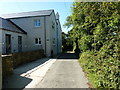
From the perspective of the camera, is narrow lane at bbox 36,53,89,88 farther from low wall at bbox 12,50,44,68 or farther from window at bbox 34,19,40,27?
window at bbox 34,19,40,27

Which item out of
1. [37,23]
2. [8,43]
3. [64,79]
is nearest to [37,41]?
[37,23]

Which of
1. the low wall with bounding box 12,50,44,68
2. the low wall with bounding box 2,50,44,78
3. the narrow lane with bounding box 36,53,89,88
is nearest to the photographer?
the narrow lane with bounding box 36,53,89,88

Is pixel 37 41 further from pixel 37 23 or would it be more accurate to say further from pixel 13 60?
pixel 13 60

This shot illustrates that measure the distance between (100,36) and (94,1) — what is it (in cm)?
194

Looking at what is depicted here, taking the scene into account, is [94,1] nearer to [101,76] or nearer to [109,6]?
[109,6]

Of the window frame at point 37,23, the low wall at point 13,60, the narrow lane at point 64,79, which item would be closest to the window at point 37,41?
the window frame at point 37,23

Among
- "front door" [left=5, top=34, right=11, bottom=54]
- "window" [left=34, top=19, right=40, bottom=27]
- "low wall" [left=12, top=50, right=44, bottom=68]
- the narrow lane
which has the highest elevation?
"window" [left=34, top=19, right=40, bottom=27]

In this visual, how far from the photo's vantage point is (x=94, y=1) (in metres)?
5.96

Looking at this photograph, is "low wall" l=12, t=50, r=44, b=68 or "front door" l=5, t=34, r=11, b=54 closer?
"low wall" l=12, t=50, r=44, b=68

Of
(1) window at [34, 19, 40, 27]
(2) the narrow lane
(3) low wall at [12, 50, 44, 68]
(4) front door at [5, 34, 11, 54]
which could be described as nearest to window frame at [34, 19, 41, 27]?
(1) window at [34, 19, 40, 27]

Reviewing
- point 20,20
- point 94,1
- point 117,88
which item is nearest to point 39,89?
point 117,88

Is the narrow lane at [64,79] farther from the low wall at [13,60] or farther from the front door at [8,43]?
the front door at [8,43]

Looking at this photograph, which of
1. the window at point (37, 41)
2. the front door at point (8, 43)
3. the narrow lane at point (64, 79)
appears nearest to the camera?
the narrow lane at point (64, 79)

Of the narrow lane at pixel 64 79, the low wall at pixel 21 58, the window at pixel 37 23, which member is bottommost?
the narrow lane at pixel 64 79
